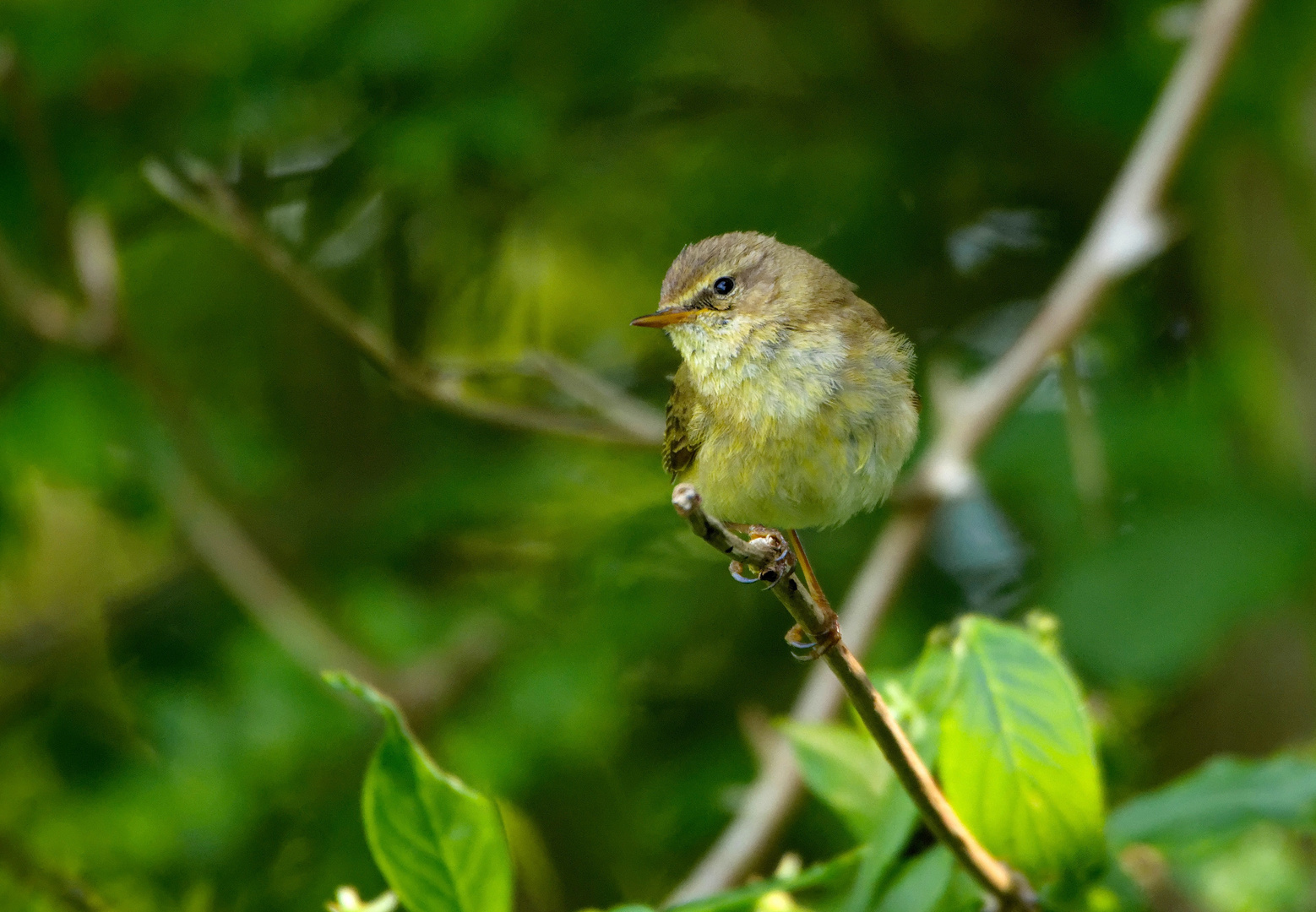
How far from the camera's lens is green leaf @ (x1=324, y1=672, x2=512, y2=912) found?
1.62 m

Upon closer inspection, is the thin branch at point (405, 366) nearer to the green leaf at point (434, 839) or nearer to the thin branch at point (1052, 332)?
the thin branch at point (1052, 332)

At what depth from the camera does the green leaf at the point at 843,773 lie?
80.1 inches

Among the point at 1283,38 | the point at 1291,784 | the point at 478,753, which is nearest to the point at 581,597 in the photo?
the point at 478,753

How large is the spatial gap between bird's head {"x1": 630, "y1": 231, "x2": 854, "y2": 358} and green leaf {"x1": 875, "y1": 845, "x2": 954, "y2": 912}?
112 cm

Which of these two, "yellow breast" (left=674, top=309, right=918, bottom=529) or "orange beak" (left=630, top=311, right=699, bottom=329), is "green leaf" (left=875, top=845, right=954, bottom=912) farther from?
"orange beak" (left=630, top=311, right=699, bottom=329)

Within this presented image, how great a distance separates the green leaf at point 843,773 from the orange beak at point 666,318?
85 cm

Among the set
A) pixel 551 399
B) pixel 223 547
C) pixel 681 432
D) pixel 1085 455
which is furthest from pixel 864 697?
pixel 551 399

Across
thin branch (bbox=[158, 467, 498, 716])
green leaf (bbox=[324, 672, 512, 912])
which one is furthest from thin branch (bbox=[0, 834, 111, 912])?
thin branch (bbox=[158, 467, 498, 716])

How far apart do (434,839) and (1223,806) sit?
1.18 m

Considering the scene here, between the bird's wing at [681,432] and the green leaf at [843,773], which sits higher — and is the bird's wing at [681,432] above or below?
above

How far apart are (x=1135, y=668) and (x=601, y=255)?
2.60 m

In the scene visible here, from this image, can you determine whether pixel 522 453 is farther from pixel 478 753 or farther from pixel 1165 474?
pixel 1165 474

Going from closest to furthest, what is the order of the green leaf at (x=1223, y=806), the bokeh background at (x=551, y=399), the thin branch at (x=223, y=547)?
1. the green leaf at (x=1223, y=806)
2. the thin branch at (x=223, y=547)
3. the bokeh background at (x=551, y=399)

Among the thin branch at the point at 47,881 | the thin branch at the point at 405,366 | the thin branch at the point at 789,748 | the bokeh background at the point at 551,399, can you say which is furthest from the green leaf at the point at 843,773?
the bokeh background at the point at 551,399
